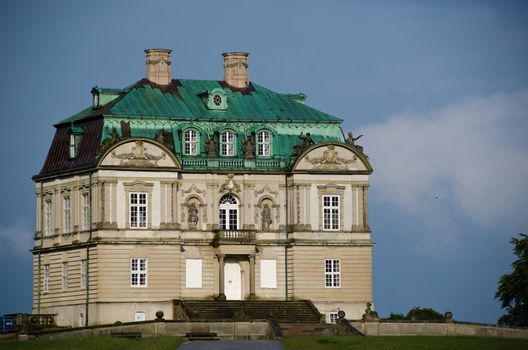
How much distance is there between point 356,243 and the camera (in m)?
116

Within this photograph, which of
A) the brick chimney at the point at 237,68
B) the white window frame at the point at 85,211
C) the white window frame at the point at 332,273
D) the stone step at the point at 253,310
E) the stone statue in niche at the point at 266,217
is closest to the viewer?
the stone step at the point at 253,310

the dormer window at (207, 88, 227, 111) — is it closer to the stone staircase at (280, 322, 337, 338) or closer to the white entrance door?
the white entrance door

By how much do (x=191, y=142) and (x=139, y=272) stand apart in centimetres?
→ 823

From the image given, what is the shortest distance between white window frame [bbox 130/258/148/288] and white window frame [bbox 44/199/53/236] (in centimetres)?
651

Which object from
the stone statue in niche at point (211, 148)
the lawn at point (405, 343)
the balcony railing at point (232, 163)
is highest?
the stone statue in niche at point (211, 148)

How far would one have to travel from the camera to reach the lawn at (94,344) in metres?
91.7

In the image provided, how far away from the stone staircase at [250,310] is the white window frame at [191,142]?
27.9 feet

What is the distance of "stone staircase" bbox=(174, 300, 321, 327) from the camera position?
109 meters

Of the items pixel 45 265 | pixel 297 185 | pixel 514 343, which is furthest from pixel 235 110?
pixel 514 343

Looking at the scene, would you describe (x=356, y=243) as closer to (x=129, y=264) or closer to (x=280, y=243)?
(x=280, y=243)

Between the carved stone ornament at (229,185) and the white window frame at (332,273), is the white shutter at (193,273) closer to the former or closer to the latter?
the carved stone ornament at (229,185)

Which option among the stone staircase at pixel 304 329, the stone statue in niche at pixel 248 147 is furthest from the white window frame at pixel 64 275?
the stone staircase at pixel 304 329

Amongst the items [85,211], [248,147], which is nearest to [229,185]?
[248,147]

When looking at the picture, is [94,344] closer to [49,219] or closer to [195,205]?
[195,205]
